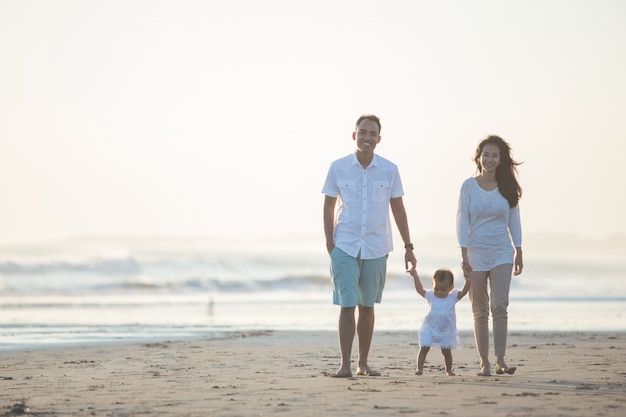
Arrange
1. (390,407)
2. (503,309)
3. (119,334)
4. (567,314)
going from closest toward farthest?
Result: (390,407) < (503,309) < (119,334) < (567,314)

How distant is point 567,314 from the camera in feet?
61.5

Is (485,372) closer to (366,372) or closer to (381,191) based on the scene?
(366,372)

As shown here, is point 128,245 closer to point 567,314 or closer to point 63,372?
point 567,314

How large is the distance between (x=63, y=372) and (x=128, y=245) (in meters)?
66.2

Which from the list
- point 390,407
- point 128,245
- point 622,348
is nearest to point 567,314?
point 622,348

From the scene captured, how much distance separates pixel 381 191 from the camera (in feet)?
25.8

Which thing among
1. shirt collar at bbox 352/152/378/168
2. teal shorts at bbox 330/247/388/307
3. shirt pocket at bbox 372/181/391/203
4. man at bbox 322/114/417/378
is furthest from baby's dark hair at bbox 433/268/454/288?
shirt collar at bbox 352/152/378/168

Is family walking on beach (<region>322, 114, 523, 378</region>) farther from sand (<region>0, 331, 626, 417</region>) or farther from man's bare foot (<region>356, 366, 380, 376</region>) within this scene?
sand (<region>0, 331, 626, 417</region>)

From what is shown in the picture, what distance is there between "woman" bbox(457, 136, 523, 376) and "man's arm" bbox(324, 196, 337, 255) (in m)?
1.01

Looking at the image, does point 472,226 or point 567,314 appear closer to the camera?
point 472,226

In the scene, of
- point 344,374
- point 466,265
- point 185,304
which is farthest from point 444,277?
point 185,304

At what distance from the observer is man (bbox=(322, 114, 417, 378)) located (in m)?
7.77

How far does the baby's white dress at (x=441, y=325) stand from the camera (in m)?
7.84

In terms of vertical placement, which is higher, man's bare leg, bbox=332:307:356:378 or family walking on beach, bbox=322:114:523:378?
family walking on beach, bbox=322:114:523:378
